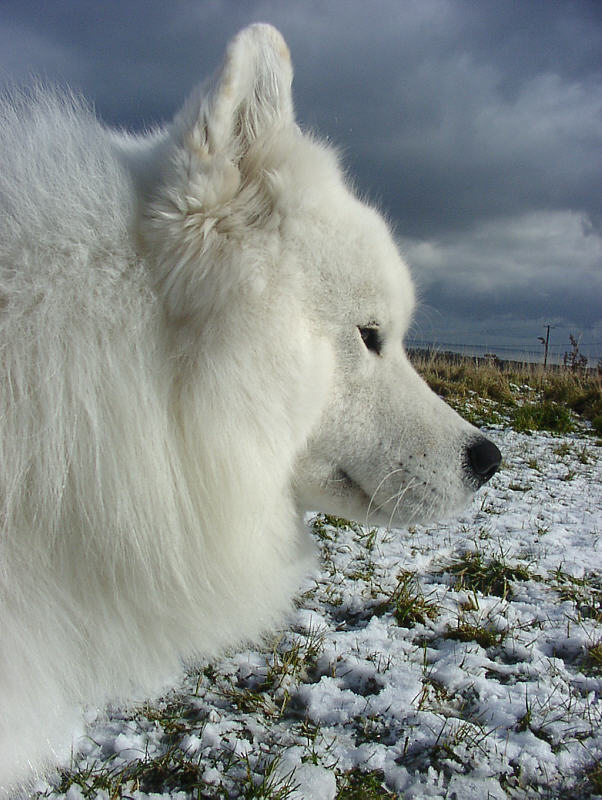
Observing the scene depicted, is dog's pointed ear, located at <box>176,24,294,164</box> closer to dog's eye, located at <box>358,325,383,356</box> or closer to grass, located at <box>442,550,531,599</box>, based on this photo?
dog's eye, located at <box>358,325,383,356</box>

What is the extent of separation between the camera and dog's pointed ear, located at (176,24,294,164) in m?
1.28

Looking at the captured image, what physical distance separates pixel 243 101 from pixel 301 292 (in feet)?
1.68

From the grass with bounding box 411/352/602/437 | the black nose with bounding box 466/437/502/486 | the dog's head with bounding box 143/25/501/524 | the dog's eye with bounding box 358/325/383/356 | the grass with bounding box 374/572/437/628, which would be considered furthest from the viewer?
the grass with bounding box 411/352/602/437

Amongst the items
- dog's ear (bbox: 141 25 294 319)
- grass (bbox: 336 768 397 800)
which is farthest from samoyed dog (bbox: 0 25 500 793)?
grass (bbox: 336 768 397 800)

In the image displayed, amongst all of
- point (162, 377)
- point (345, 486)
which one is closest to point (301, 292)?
point (162, 377)

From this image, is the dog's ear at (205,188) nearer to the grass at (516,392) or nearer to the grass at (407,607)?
the grass at (407,607)

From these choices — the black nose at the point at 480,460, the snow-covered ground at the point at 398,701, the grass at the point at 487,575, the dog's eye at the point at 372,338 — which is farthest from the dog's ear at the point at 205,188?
the grass at the point at 487,575

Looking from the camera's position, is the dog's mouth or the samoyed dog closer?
the samoyed dog

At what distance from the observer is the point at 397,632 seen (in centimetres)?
212

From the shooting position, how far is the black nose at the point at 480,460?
175 centimetres

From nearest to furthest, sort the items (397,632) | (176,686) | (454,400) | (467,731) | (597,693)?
(467,731) < (597,693) < (176,686) < (397,632) < (454,400)

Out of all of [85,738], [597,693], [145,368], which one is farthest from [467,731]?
[145,368]

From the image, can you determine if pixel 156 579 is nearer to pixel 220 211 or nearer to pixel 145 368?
pixel 145 368

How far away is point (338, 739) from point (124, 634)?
72 cm
